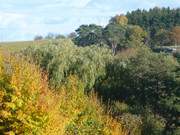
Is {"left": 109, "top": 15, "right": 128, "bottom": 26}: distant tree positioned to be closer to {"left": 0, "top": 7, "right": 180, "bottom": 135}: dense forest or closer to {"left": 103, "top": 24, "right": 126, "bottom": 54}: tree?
{"left": 103, "top": 24, "right": 126, "bottom": 54}: tree

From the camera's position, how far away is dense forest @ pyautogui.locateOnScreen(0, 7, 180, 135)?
1126 inches

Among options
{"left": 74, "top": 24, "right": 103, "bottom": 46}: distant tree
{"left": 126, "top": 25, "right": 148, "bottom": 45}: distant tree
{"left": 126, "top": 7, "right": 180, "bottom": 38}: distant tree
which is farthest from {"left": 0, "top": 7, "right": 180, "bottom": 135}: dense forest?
{"left": 126, "top": 7, "right": 180, "bottom": 38}: distant tree

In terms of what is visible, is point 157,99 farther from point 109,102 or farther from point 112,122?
point 112,122

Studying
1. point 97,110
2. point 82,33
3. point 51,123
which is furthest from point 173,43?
point 51,123

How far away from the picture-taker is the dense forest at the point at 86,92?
1126 inches

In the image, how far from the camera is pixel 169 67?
195 ft

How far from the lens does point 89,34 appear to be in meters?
125

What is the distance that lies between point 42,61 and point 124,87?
942 cm

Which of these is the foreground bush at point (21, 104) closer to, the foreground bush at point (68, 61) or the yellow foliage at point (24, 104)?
the yellow foliage at point (24, 104)

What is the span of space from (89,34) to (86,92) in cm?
7009

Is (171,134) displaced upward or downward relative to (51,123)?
downward

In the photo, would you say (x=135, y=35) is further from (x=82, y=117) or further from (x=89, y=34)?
(x=82, y=117)

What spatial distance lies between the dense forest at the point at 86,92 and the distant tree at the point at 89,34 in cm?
5560

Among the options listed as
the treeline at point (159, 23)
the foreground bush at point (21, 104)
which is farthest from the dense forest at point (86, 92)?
the treeline at point (159, 23)
